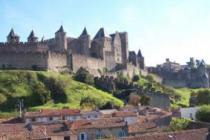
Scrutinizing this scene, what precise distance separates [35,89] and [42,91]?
7.40 ft

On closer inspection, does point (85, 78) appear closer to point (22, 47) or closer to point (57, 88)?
point (57, 88)

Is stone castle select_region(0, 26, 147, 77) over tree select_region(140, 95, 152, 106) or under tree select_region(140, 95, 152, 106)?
over

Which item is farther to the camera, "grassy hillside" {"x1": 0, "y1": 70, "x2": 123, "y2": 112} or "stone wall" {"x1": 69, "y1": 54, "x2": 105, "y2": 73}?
"stone wall" {"x1": 69, "y1": 54, "x2": 105, "y2": 73}

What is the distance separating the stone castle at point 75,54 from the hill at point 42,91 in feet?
18.9

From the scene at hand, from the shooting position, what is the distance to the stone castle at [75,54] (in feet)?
282

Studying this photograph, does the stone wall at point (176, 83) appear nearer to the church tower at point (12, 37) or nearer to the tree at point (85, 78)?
the tree at point (85, 78)

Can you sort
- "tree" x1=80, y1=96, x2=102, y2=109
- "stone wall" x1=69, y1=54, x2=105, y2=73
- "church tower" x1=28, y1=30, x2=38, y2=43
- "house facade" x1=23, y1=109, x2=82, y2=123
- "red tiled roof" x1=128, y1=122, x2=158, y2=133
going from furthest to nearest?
"church tower" x1=28, y1=30, x2=38, y2=43
"stone wall" x1=69, y1=54, x2=105, y2=73
"tree" x1=80, y1=96, x2=102, y2=109
"house facade" x1=23, y1=109, x2=82, y2=123
"red tiled roof" x1=128, y1=122, x2=158, y2=133

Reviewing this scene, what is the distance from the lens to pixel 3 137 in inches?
1044

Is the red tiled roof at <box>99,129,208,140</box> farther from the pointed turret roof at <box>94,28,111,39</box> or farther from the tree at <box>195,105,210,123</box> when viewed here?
the pointed turret roof at <box>94,28,111,39</box>

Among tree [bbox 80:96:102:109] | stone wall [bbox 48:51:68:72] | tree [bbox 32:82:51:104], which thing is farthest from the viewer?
stone wall [bbox 48:51:68:72]

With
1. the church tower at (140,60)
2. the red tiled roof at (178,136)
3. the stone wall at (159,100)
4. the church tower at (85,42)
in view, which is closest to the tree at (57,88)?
the stone wall at (159,100)

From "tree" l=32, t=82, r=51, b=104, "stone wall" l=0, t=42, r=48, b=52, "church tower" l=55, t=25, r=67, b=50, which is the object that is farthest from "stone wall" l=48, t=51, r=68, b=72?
"tree" l=32, t=82, r=51, b=104

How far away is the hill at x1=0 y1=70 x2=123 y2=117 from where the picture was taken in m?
69.8

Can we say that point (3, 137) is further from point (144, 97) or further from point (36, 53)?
point (36, 53)
